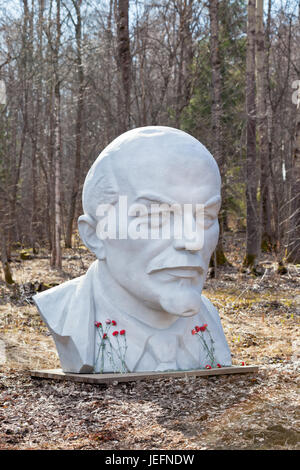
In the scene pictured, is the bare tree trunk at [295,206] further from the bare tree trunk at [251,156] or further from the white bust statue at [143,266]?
the white bust statue at [143,266]

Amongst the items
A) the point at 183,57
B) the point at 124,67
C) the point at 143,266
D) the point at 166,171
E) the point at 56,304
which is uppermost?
the point at 183,57

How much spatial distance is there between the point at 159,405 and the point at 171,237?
1.21m

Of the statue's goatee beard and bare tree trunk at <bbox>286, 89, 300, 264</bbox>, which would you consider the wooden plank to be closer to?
the statue's goatee beard

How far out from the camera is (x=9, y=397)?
429 cm

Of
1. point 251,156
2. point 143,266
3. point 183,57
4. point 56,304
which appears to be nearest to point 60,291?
point 56,304

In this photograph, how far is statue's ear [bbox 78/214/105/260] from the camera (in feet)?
15.0

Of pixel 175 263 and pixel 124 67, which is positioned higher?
pixel 124 67

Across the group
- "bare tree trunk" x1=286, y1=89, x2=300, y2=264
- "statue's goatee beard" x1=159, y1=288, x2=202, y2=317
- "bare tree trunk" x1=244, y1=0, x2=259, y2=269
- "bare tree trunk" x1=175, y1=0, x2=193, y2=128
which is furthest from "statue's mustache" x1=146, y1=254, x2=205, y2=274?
"bare tree trunk" x1=175, y1=0, x2=193, y2=128

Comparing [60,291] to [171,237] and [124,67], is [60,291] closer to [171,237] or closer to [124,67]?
[171,237]

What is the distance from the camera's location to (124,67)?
9.84 meters

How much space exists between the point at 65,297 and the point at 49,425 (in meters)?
1.39

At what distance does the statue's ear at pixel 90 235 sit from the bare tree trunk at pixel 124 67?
5.36 m

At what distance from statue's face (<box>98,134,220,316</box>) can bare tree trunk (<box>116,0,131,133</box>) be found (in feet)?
18.5

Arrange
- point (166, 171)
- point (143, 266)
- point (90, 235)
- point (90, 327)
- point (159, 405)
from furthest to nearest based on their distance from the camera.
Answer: point (90, 235) < point (90, 327) < point (143, 266) < point (166, 171) < point (159, 405)
